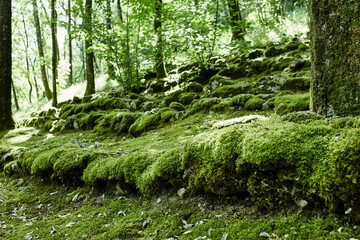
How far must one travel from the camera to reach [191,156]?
3.10 metres

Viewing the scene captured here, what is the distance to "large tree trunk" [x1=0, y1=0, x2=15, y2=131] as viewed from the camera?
418 inches

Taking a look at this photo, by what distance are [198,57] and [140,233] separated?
927 cm

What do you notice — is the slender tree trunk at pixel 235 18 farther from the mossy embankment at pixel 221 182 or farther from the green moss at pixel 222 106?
the mossy embankment at pixel 221 182

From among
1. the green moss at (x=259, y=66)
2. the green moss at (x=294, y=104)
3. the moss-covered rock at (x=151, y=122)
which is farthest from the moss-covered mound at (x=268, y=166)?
the green moss at (x=259, y=66)

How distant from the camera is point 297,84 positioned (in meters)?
6.76

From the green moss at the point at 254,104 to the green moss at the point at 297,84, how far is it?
4.85ft

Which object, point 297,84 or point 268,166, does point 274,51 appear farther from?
point 268,166

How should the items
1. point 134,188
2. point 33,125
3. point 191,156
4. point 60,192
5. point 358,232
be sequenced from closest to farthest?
point 358,232
point 191,156
point 134,188
point 60,192
point 33,125

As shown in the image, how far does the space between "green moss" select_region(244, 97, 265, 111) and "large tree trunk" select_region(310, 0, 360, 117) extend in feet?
9.35

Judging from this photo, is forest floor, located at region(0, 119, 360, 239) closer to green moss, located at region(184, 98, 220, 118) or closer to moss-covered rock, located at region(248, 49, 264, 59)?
green moss, located at region(184, 98, 220, 118)

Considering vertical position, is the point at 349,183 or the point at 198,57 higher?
the point at 198,57

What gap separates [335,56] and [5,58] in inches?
516

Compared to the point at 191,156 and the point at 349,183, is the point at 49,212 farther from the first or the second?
the point at 349,183

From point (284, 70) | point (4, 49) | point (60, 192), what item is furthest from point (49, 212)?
point (4, 49)
